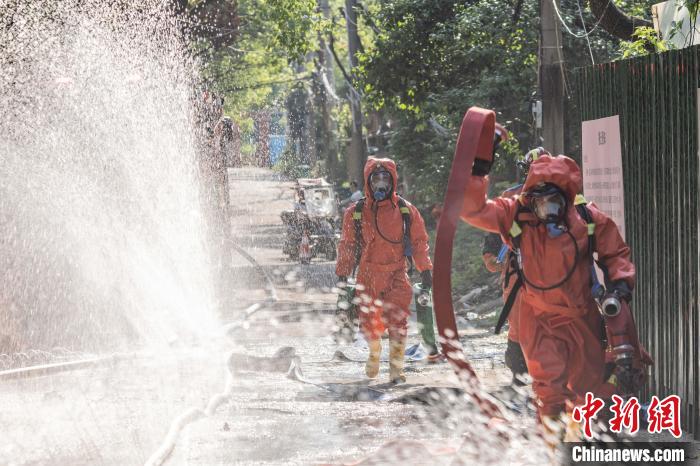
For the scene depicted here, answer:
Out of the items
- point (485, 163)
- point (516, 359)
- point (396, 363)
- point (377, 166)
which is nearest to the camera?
point (485, 163)

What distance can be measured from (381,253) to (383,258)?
2.0 inches

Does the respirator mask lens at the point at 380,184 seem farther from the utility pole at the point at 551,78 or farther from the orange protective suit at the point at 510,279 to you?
the utility pole at the point at 551,78

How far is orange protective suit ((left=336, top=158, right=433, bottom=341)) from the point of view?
429 inches

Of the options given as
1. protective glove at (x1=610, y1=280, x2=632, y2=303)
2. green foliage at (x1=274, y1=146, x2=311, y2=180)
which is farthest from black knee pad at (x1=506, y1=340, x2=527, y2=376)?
green foliage at (x1=274, y1=146, x2=311, y2=180)

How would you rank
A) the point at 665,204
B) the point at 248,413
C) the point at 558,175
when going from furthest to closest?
the point at 248,413
the point at 665,204
the point at 558,175

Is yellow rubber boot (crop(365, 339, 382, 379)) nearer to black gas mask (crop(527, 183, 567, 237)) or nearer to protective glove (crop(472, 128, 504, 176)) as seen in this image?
black gas mask (crop(527, 183, 567, 237))

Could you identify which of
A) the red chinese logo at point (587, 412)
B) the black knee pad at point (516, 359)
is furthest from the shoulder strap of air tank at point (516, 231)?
the black knee pad at point (516, 359)

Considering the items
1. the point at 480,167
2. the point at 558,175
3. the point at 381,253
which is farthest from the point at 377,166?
the point at 480,167

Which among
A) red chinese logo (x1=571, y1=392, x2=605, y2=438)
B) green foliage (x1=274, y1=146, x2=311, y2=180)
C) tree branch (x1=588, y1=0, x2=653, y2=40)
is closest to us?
red chinese logo (x1=571, y1=392, x2=605, y2=438)

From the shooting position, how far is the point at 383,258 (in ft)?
36.0

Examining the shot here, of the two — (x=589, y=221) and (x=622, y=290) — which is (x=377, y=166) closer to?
(x=589, y=221)

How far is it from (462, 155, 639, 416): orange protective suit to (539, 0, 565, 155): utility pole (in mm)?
6412

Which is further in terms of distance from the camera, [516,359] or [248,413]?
[516,359]

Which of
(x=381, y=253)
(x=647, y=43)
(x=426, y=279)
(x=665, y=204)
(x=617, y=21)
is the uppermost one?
(x=617, y=21)
